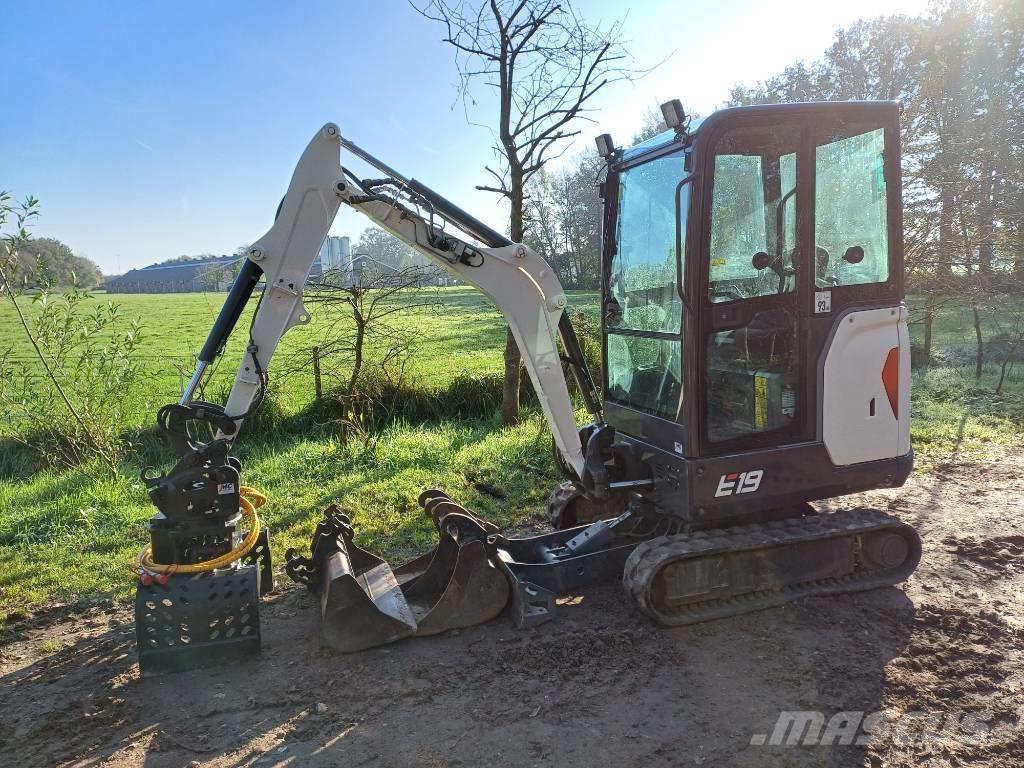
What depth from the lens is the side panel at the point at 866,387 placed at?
419 cm

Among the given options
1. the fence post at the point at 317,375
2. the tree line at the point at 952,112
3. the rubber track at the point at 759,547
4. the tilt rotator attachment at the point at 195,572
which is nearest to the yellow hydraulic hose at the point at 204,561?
the tilt rotator attachment at the point at 195,572

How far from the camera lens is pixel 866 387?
429 centimetres

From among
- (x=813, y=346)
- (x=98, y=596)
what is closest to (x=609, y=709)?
(x=813, y=346)

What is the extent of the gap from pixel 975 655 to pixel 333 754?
10.7ft

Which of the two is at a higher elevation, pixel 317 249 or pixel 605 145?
pixel 605 145

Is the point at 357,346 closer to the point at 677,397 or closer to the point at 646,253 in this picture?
the point at 646,253

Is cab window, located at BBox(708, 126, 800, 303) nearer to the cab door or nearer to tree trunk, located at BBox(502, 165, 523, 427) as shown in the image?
the cab door

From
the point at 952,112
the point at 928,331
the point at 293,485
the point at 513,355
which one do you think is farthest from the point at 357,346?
the point at 952,112

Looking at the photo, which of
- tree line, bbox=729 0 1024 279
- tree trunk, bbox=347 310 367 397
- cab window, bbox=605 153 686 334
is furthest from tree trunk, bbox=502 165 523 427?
tree line, bbox=729 0 1024 279

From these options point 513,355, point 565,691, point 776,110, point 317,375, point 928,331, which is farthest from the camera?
point 928,331

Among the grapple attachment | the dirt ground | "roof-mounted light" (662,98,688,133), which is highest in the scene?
"roof-mounted light" (662,98,688,133)

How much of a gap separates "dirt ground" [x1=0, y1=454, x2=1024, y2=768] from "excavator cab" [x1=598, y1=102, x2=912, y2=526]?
790 mm

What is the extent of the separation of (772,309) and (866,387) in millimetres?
790

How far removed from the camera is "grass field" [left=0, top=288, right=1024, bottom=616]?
5586 millimetres
